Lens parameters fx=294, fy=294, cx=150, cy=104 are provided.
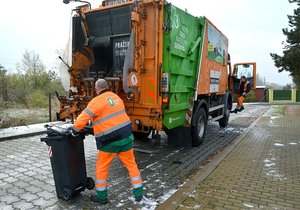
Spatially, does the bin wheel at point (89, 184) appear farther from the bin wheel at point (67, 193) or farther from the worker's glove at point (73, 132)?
the worker's glove at point (73, 132)

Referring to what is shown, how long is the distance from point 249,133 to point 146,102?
16.2 ft

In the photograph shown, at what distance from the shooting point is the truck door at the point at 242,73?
431 inches

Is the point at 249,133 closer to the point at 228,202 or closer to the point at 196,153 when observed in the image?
the point at 196,153

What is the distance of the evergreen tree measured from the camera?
664 inches

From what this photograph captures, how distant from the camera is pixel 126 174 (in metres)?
4.79

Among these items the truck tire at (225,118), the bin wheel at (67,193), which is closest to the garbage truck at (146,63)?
the bin wheel at (67,193)

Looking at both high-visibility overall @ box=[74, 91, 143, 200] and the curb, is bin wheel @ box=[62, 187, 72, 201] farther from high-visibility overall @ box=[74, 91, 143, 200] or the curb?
the curb

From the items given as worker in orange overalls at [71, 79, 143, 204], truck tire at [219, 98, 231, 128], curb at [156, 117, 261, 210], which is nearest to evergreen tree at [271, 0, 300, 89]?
truck tire at [219, 98, 231, 128]

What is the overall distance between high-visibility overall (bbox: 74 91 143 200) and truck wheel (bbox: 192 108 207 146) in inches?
126

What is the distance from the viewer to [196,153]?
630 centimetres

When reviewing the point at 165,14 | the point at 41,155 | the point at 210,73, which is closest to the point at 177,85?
the point at 165,14

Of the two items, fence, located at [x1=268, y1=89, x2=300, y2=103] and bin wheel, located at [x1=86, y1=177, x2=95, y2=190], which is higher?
fence, located at [x1=268, y1=89, x2=300, y2=103]

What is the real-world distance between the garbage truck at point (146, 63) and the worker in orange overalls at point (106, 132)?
130 centimetres

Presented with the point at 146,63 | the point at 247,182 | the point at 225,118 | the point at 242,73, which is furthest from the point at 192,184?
the point at 242,73
